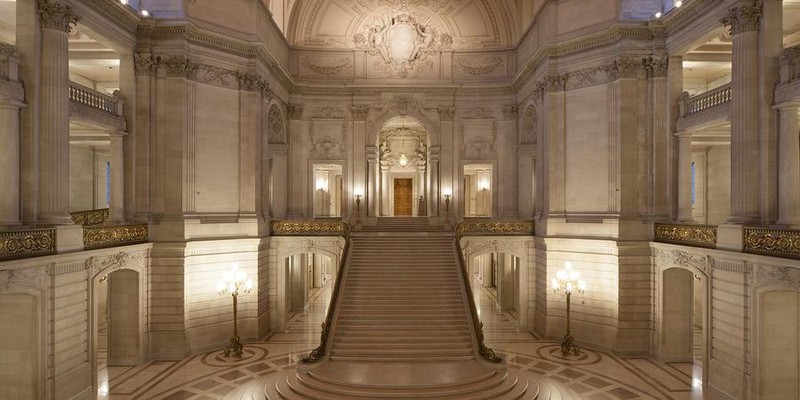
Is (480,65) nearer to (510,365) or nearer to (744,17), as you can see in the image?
(744,17)

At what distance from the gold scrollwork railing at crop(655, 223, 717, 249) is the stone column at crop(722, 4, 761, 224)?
2.18 ft

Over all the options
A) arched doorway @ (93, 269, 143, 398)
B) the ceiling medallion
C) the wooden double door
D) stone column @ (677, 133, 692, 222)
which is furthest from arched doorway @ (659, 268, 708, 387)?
arched doorway @ (93, 269, 143, 398)

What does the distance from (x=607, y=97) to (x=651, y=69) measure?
1.60 m

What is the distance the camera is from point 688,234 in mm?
14641

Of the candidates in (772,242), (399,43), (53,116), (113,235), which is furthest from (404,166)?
(772,242)

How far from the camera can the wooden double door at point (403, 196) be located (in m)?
30.6

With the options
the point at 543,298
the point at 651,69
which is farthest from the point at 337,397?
the point at 651,69

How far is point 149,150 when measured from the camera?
55.0ft

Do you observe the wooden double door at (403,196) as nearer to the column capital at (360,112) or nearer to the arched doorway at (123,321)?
the column capital at (360,112)

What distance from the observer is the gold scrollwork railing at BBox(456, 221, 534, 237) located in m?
20.1

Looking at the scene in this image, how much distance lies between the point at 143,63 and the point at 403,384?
13.1 meters

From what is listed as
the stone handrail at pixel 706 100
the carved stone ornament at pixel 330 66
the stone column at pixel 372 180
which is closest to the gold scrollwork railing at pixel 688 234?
the stone handrail at pixel 706 100

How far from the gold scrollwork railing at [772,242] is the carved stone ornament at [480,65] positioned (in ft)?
47.9

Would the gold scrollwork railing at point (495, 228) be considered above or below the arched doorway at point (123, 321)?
above
